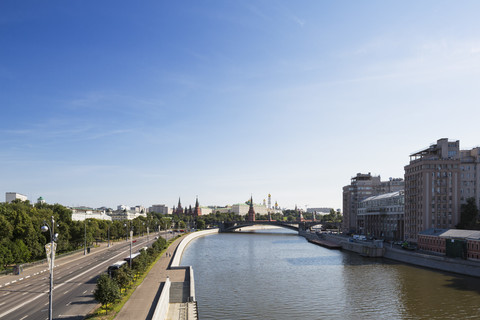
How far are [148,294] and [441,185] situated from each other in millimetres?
81979

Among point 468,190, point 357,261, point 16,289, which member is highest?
point 468,190

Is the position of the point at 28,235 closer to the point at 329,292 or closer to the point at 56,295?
the point at 56,295

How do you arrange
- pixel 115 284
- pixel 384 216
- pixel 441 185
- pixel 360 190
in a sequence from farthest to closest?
pixel 360 190 → pixel 384 216 → pixel 441 185 → pixel 115 284

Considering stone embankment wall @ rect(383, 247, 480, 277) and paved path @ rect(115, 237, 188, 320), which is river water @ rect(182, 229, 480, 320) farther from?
paved path @ rect(115, 237, 188, 320)

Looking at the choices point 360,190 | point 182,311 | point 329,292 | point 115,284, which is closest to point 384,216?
point 360,190

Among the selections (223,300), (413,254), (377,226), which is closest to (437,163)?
(413,254)

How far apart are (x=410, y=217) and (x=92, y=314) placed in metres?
91.3

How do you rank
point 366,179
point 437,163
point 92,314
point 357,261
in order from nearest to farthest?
point 92,314 → point 357,261 → point 437,163 → point 366,179

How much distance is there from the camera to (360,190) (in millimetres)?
173875

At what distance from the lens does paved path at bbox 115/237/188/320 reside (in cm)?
3438

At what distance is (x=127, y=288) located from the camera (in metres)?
44.2

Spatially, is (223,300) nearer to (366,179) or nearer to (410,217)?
(410,217)

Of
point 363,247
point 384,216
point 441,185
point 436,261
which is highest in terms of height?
point 441,185

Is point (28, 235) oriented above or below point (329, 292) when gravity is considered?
above
